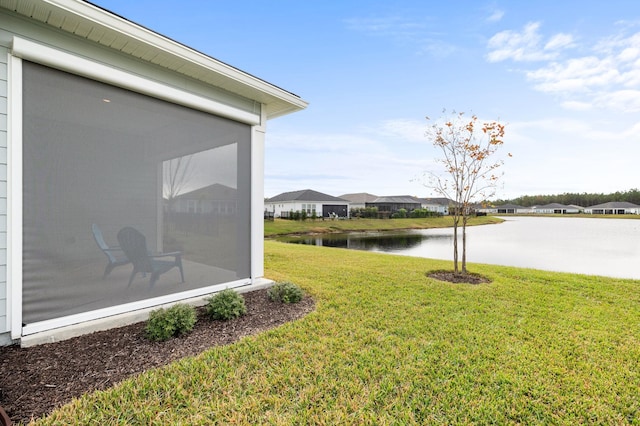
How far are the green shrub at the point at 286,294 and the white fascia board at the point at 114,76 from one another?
2585 millimetres

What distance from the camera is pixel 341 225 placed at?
28.5m

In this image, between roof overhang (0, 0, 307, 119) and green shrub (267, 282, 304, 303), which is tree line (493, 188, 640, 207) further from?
roof overhang (0, 0, 307, 119)

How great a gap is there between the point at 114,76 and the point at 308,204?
31397 mm

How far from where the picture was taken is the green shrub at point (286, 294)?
4.02m

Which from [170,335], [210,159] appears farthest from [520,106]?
[170,335]

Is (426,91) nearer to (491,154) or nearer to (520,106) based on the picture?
(520,106)

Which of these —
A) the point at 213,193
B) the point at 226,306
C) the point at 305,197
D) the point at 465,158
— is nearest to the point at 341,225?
the point at 305,197

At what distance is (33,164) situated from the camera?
265 cm

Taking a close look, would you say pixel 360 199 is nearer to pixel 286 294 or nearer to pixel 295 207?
pixel 295 207

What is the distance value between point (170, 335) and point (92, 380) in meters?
0.73

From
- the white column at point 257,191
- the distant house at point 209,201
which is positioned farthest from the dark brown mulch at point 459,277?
the distant house at point 209,201

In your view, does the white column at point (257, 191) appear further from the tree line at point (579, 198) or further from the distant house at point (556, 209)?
the distant house at point (556, 209)

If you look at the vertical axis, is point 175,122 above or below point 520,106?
below

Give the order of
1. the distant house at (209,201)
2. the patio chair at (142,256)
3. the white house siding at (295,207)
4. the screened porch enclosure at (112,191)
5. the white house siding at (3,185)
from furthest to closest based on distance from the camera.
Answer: the white house siding at (295,207), the distant house at (209,201), the patio chair at (142,256), the screened porch enclosure at (112,191), the white house siding at (3,185)
